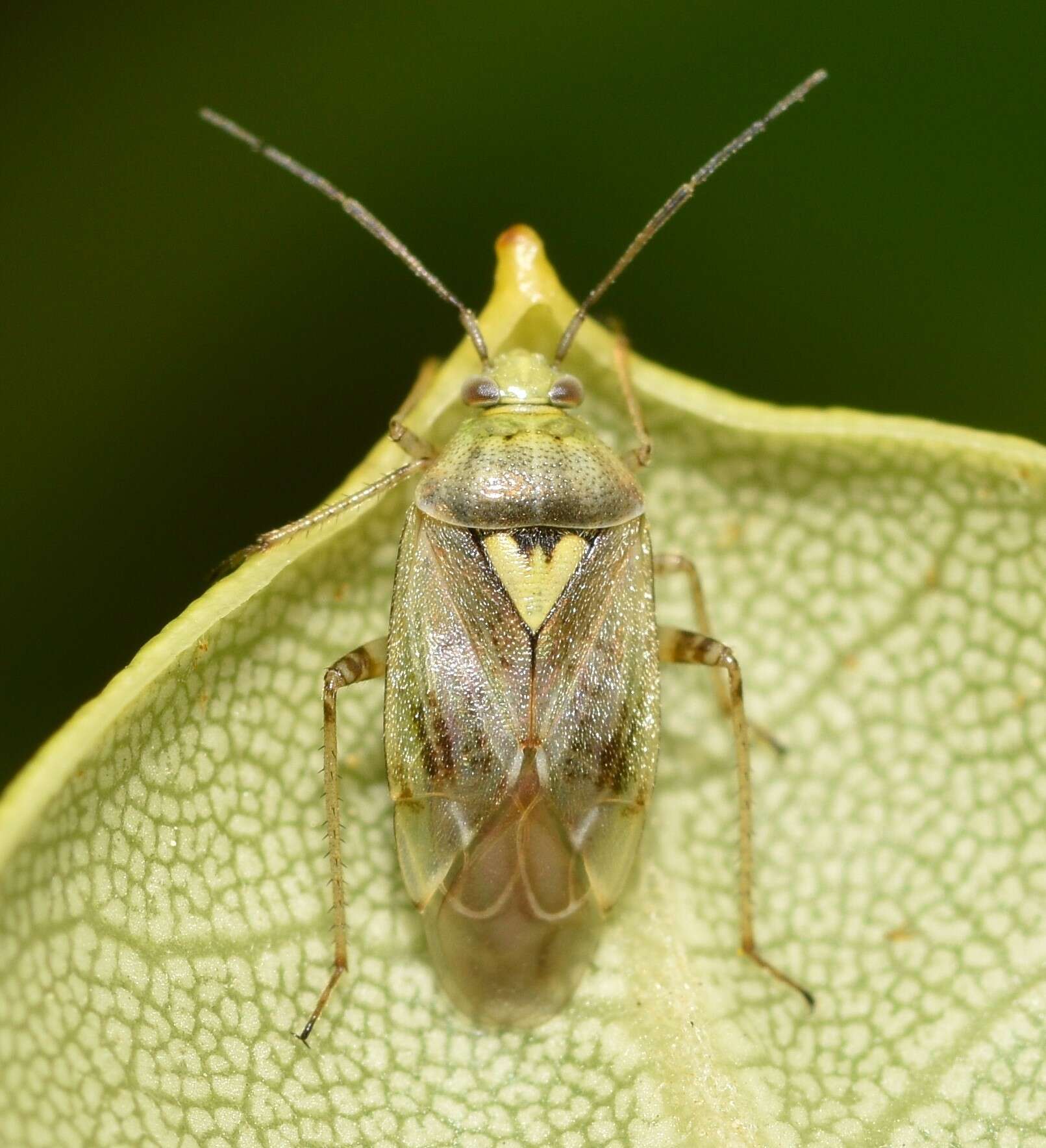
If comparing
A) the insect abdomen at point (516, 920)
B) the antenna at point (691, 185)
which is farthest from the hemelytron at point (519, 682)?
the antenna at point (691, 185)

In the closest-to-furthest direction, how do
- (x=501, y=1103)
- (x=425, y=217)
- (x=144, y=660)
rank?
(x=144, y=660)
(x=501, y=1103)
(x=425, y=217)

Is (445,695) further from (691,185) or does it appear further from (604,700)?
(691,185)

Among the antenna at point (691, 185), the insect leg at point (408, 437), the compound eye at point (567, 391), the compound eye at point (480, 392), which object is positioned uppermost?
the antenna at point (691, 185)

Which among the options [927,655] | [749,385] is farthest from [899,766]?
[749,385]

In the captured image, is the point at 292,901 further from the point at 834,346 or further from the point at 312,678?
the point at 834,346

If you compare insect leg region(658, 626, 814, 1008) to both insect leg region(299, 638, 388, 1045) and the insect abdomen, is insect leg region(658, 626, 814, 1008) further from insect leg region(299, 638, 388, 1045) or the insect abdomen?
insect leg region(299, 638, 388, 1045)

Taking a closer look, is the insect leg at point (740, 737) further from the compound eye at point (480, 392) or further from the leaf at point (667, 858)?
the compound eye at point (480, 392)

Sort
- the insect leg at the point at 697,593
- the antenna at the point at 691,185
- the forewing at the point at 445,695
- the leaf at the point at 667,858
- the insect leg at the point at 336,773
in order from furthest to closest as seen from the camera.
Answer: the antenna at the point at 691,185 → the insect leg at the point at 697,593 → the forewing at the point at 445,695 → the insect leg at the point at 336,773 → the leaf at the point at 667,858
